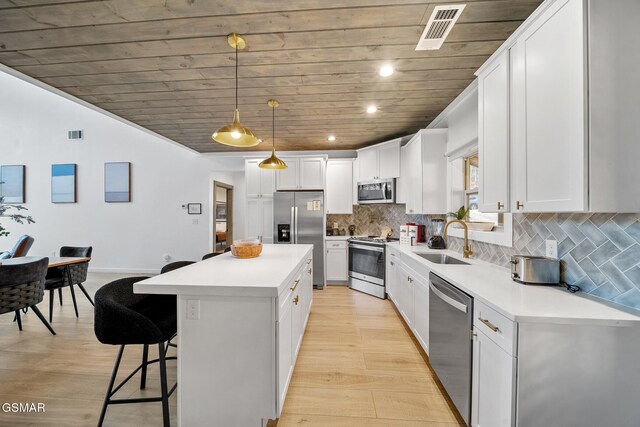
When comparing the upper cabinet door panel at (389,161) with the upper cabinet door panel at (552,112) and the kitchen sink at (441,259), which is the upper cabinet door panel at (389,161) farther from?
the upper cabinet door panel at (552,112)

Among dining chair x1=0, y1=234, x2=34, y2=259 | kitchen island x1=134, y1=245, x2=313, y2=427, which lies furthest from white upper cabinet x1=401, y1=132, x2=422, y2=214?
dining chair x1=0, y1=234, x2=34, y2=259

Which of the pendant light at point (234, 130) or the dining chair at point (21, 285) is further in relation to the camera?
the dining chair at point (21, 285)

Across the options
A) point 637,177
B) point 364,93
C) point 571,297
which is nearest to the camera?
point 637,177

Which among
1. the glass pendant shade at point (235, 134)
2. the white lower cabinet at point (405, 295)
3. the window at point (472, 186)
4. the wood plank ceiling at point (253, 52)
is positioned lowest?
the white lower cabinet at point (405, 295)

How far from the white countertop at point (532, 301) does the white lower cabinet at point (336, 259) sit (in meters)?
2.66

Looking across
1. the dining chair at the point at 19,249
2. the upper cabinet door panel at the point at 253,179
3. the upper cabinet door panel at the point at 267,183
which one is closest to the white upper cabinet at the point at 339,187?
the upper cabinet door panel at the point at 267,183

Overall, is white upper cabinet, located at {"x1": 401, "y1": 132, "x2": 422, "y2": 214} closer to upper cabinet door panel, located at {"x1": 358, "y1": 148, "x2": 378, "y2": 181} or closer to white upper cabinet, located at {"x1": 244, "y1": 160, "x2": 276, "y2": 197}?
upper cabinet door panel, located at {"x1": 358, "y1": 148, "x2": 378, "y2": 181}

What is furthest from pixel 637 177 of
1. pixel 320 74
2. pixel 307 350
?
pixel 307 350

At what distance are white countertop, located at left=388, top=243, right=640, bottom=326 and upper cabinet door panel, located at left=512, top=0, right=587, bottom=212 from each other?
46 centimetres

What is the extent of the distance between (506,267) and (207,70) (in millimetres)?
3045

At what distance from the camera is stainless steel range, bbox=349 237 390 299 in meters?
3.77

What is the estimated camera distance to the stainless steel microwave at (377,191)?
159 inches

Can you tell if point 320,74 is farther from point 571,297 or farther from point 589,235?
point 571,297

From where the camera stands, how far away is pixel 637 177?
1056 mm
